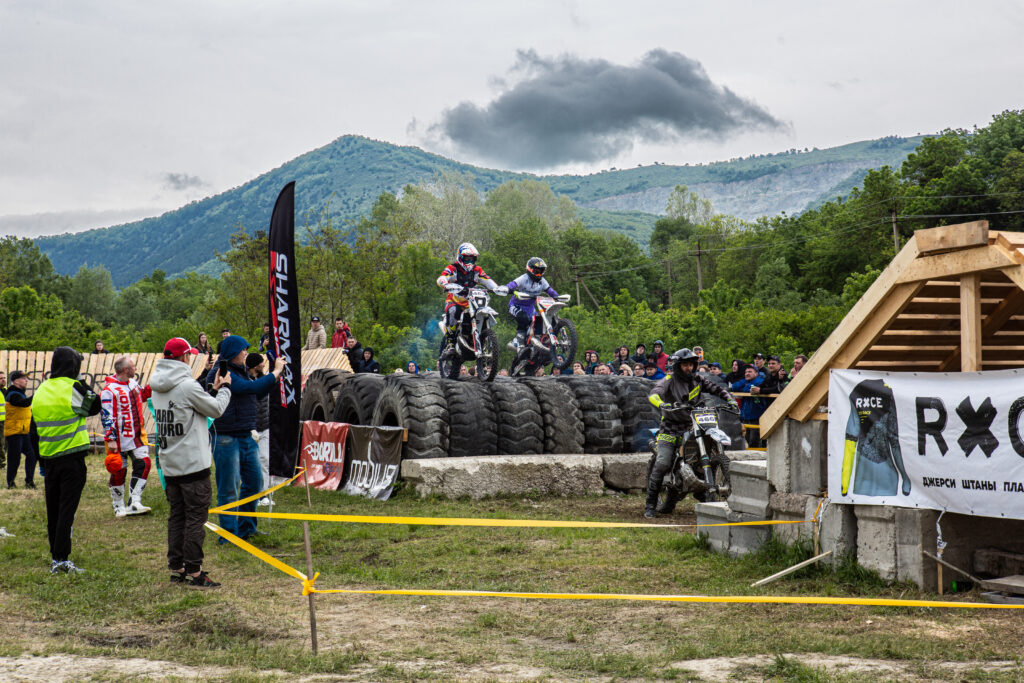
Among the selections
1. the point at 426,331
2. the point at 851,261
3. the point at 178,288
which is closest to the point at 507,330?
the point at 426,331

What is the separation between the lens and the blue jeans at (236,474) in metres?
9.54

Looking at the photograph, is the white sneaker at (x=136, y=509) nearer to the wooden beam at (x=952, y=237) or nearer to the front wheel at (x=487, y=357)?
the front wheel at (x=487, y=357)

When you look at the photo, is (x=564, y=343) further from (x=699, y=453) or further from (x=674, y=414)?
(x=699, y=453)

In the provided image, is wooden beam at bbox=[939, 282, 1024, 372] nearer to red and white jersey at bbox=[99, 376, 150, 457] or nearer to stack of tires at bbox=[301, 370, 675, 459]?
stack of tires at bbox=[301, 370, 675, 459]

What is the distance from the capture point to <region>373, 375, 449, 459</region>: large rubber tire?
13.1 m

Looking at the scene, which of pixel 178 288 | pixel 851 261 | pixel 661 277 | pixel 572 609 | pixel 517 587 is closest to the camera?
pixel 572 609

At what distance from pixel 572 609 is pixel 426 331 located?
33285 millimetres

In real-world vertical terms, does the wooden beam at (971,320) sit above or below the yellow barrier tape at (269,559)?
above

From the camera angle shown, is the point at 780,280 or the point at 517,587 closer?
the point at 517,587

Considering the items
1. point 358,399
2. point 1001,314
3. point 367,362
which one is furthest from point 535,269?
point 1001,314

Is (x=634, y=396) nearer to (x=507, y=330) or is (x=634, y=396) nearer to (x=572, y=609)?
(x=572, y=609)

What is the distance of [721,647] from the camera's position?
5.91 meters

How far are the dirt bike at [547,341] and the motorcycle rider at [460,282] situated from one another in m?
0.72

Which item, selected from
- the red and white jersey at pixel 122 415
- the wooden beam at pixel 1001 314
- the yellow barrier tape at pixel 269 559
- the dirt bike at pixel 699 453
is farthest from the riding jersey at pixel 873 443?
the red and white jersey at pixel 122 415
